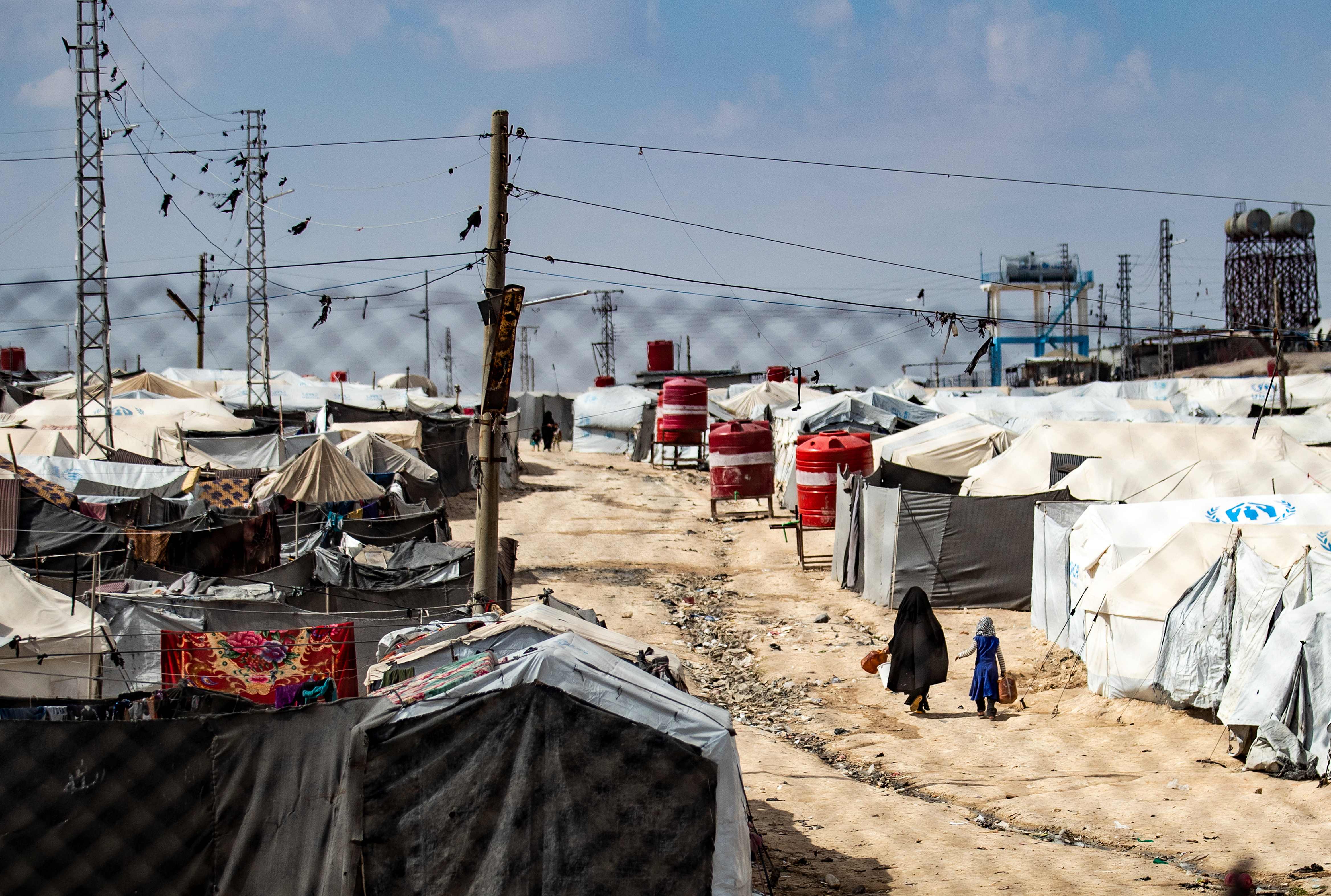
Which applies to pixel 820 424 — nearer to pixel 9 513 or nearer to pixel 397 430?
pixel 397 430

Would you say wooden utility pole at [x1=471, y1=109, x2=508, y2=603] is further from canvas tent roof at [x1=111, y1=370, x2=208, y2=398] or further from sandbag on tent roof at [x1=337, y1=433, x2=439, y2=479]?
canvas tent roof at [x1=111, y1=370, x2=208, y2=398]

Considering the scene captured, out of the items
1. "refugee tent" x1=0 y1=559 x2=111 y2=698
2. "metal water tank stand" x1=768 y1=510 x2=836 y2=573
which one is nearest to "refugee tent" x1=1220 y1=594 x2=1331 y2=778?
"refugee tent" x1=0 y1=559 x2=111 y2=698

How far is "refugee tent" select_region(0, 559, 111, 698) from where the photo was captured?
959 centimetres

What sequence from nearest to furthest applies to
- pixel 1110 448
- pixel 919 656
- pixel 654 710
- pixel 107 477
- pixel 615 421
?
pixel 654 710 → pixel 919 656 → pixel 107 477 → pixel 1110 448 → pixel 615 421

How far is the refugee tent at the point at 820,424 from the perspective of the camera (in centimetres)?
3102

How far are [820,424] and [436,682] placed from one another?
26.2 m

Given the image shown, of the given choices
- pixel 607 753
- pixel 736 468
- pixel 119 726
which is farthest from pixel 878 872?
pixel 736 468

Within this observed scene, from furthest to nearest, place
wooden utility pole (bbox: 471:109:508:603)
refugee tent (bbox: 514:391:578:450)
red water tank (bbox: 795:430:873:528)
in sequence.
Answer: refugee tent (bbox: 514:391:578:450) → red water tank (bbox: 795:430:873:528) → wooden utility pole (bbox: 471:109:508:603)

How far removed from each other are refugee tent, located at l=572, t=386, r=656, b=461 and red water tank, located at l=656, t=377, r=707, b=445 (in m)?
4.86

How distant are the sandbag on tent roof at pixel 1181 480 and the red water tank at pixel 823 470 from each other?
6.59 m

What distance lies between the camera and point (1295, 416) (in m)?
31.7

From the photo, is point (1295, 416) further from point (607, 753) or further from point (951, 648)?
point (607, 753)

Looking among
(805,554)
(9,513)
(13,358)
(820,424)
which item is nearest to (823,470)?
(805,554)

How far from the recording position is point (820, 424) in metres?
32.2
